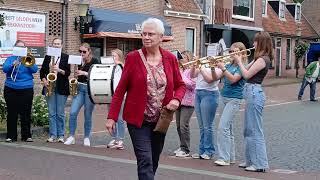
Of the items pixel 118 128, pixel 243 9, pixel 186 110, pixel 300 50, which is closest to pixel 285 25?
pixel 300 50

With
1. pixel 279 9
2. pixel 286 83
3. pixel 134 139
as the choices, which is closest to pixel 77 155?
pixel 134 139

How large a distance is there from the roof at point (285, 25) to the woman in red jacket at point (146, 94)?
3433 cm

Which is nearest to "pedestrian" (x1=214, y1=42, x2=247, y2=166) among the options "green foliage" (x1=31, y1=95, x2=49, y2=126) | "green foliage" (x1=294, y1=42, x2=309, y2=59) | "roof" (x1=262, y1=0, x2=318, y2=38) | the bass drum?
the bass drum

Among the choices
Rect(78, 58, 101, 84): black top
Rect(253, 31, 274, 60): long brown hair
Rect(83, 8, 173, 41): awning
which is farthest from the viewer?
Rect(83, 8, 173, 41): awning

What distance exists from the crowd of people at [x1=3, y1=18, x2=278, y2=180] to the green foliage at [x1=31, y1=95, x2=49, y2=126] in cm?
117

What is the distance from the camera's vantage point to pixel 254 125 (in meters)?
8.33

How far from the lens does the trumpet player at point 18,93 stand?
10656 millimetres

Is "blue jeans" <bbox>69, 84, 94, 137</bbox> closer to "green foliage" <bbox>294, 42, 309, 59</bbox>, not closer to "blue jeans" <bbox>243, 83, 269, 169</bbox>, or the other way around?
"blue jeans" <bbox>243, 83, 269, 169</bbox>

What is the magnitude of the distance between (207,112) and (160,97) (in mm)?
3489

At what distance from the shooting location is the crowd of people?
5793mm

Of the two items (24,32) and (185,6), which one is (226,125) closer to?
(24,32)

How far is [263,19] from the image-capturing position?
4000cm

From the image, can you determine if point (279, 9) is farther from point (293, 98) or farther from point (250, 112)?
point (250, 112)

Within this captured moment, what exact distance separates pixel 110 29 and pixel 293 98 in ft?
26.6
